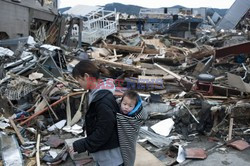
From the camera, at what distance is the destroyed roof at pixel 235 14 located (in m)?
28.5

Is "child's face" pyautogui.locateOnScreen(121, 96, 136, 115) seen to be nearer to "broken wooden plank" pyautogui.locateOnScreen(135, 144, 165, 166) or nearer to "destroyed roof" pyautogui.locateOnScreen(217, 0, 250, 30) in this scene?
"broken wooden plank" pyautogui.locateOnScreen(135, 144, 165, 166)

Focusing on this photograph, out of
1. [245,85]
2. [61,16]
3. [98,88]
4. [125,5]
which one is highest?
[125,5]

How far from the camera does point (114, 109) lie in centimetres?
222

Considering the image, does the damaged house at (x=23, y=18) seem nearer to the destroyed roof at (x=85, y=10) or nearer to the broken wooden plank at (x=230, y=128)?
the destroyed roof at (x=85, y=10)

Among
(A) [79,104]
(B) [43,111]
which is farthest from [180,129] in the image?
(B) [43,111]

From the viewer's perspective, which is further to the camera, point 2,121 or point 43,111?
point 43,111

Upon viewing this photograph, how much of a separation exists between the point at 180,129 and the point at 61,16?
40.1 feet

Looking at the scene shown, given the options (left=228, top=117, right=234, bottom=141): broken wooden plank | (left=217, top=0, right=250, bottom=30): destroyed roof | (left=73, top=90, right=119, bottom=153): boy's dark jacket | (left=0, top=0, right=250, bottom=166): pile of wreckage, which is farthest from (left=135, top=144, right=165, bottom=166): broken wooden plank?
(left=217, top=0, right=250, bottom=30): destroyed roof

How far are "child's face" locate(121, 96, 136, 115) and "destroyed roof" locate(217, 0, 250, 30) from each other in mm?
29413

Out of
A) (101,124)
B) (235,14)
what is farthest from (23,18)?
(235,14)

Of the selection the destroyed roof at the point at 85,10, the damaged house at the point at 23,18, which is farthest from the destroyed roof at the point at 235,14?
the damaged house at the point at 23,18

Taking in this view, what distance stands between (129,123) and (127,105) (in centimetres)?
16

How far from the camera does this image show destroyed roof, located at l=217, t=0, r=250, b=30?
28.5 metres

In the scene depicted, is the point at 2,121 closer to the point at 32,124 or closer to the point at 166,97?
the point at 32,124
